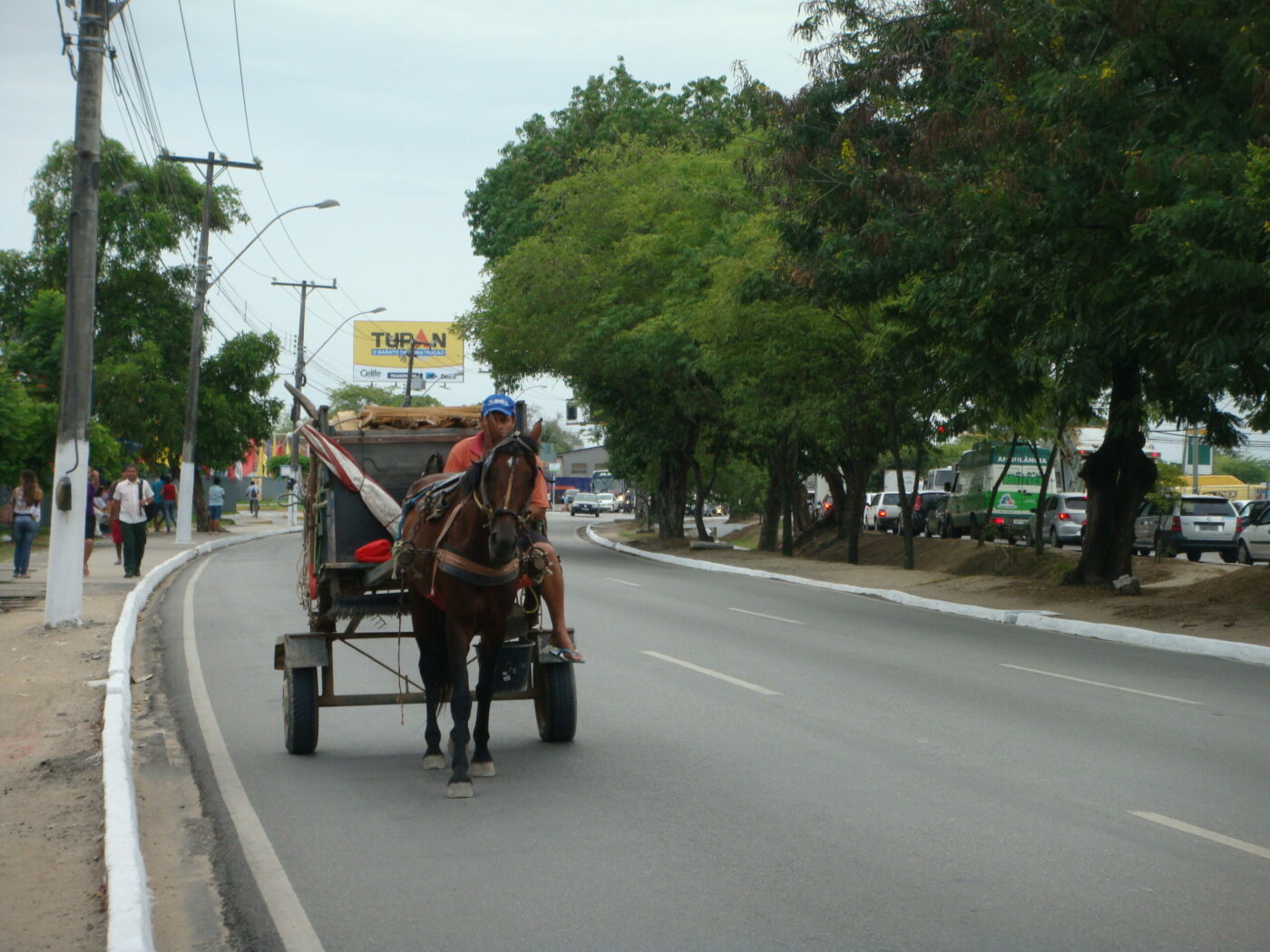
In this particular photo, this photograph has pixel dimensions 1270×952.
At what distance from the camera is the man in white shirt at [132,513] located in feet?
76.0

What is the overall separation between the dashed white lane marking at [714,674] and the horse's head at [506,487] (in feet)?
16.1

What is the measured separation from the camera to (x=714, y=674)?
1295cm

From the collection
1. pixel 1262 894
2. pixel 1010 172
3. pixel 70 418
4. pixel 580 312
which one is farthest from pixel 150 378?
pixel 1262 894

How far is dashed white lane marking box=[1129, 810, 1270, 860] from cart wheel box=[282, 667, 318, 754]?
15.8 feet

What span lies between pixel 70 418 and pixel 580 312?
23698 mm

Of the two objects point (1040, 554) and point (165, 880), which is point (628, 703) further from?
point (1040, 554)

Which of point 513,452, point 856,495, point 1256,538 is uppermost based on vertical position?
point 513,452

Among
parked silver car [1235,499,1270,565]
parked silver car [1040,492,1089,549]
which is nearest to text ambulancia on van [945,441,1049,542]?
parked silver car [1040,492,1089,549]

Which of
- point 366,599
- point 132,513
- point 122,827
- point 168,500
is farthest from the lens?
point 168,500

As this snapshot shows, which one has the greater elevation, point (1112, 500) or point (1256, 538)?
point (1112, 500)

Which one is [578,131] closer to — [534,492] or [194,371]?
[194,371]

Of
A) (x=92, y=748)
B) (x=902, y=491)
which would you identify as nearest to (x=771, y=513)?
(x=902, y=491)

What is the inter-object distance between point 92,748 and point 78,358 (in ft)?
26.4

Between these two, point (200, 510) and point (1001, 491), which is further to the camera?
point (200, 510)
